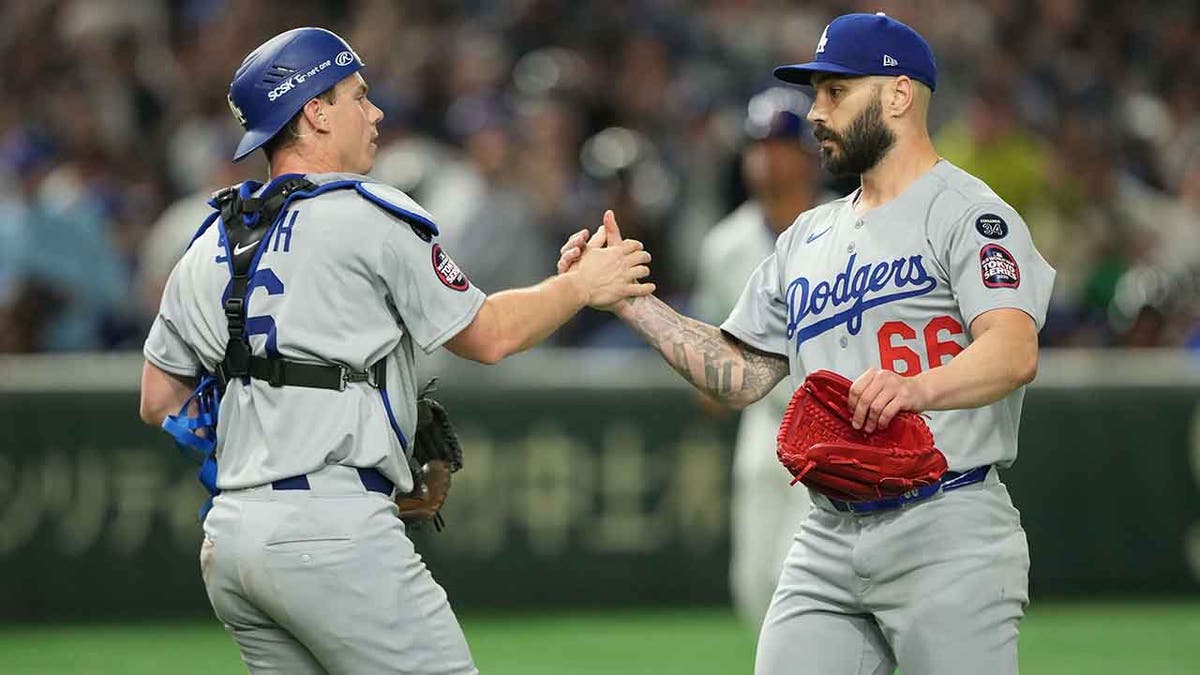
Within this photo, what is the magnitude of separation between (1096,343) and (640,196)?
3.23 metres

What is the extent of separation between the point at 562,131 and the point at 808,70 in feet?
26.8

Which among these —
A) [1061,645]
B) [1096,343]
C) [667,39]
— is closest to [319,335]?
[1061,645]

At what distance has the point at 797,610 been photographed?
5.32 m

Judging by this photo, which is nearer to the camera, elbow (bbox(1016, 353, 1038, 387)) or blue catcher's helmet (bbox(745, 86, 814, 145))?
elbow (bbox(1016, 353, 1038, 387))

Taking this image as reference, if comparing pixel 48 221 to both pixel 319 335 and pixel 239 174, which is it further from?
pixel 319 335

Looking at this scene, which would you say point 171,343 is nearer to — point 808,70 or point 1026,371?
point 808,70

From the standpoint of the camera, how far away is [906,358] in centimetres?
527

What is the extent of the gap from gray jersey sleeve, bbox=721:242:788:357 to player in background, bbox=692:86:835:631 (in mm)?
2341

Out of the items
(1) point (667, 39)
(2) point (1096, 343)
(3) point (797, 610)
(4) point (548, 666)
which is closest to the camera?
(3) point (797, 610)

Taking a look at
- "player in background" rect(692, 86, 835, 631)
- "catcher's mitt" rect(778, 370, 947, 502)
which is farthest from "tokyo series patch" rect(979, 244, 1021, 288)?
"player in background" rect(692, 86, 835, 631)

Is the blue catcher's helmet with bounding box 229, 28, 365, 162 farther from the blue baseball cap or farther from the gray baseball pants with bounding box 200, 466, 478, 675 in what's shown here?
the blue baseball cap

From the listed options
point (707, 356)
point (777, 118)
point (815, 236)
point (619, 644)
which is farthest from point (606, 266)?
point (619, 644)

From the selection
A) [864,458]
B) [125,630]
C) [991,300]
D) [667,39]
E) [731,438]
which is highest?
[667,39]

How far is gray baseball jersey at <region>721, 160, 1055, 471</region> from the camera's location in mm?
5125
